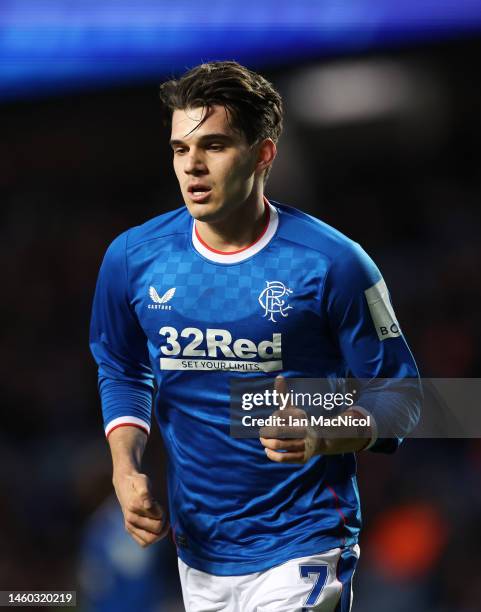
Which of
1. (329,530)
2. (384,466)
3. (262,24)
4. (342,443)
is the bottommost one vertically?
(384,466)

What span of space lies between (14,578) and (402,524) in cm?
207

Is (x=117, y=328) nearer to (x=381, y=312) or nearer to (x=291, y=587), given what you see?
(x=381, y=312)

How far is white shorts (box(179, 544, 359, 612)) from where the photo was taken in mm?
2725

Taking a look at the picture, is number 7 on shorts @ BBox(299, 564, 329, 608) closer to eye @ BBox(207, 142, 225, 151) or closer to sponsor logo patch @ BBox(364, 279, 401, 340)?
sponsor logo patch @ BBox(364, 279, 401, 340)

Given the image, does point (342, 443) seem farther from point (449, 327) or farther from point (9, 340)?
point (9, 340)

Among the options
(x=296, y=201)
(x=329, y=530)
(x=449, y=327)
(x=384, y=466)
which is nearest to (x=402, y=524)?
(x=384, y=466)

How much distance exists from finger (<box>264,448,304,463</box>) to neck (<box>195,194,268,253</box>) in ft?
2.26

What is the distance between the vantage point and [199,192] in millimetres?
2734

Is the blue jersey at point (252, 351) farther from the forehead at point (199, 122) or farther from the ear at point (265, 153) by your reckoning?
the forehead at point (199, 122)

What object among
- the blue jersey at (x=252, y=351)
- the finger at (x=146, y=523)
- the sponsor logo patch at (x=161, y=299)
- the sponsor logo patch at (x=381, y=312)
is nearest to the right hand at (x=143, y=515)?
the finger at (x=146, y=523)

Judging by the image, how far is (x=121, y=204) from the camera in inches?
243

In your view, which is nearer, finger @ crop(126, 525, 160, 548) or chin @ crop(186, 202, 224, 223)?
finger @ crop(126, 525, 160, 548)

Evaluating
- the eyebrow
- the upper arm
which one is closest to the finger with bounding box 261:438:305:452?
the upper arm

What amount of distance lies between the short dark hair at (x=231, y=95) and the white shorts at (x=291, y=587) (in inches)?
46.8
